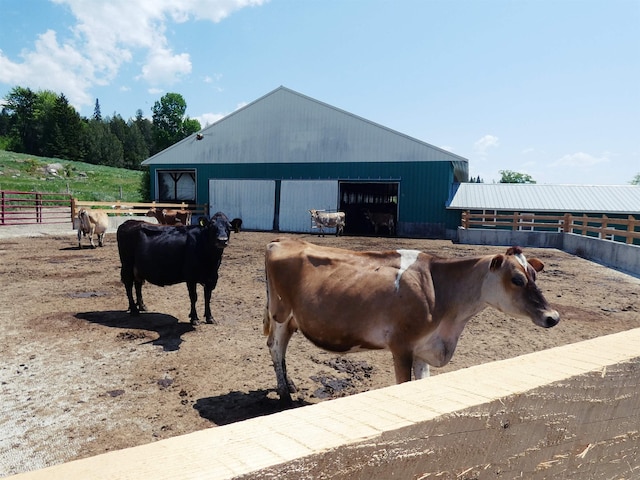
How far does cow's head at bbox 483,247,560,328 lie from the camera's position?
3312mm

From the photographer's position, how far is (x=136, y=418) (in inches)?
148

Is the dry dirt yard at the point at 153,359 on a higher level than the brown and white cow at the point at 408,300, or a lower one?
lower

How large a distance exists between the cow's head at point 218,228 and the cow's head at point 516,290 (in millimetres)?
4342

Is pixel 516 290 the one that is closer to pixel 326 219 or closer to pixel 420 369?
pixel 420 369

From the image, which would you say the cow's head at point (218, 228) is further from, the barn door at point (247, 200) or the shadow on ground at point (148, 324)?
the barn door at point (247, 200)

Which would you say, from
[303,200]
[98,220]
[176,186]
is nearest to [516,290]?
[98,220]

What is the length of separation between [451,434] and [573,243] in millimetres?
18720

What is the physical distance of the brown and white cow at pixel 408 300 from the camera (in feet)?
11.2

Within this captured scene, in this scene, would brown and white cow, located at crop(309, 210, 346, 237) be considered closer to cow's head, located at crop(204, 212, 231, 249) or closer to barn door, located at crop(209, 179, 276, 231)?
barn door, located at crop(209, 179, 276, 231)

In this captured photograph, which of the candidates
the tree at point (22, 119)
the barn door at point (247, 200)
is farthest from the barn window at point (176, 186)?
the tree at point (22, 119)

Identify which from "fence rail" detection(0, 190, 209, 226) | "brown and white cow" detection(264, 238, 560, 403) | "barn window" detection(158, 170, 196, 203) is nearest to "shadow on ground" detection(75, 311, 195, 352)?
"brown and white cow" detection(264, 238, 560, 403)

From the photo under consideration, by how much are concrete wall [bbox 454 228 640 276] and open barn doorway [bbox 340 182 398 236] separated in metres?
6.30

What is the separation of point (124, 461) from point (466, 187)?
2772cm

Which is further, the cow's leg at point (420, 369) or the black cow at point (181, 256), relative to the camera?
the black cow at point (181, 256)
